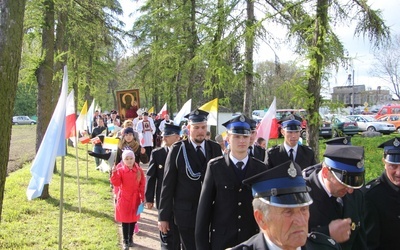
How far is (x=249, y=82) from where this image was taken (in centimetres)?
1199

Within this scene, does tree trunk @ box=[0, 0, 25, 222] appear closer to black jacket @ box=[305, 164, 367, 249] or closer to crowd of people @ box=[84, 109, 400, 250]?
crowd of people @ box=[84, 109, 400, 250]

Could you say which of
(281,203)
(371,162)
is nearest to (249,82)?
(371,162)

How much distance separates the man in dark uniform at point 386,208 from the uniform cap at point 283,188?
1.82 metres

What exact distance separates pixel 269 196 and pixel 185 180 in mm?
2650

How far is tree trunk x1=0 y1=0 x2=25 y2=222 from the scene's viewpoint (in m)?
4.41

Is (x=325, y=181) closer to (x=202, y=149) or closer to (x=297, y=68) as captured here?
(x=202, y=149)

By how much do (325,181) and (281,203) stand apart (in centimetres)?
115

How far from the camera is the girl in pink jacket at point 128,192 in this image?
250 inches

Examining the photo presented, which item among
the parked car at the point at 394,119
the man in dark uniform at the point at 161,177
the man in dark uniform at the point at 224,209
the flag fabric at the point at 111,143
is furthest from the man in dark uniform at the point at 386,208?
the parked car at the point at 394,119

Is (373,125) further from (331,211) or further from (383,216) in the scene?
(331,211)

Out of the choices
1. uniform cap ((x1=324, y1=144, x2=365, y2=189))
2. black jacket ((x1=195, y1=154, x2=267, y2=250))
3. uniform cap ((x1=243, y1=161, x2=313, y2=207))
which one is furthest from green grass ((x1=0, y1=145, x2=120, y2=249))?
uniform cap ((x1=243, y1=161, x2=313, y2=207))

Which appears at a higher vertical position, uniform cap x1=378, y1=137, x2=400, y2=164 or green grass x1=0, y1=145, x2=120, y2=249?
uniform cap x1=378, y1=137, x2=400, y2=164

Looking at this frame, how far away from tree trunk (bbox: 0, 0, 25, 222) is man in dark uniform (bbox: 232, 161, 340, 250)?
11.1 feet

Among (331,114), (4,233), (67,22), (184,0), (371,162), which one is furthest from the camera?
(184,0)
